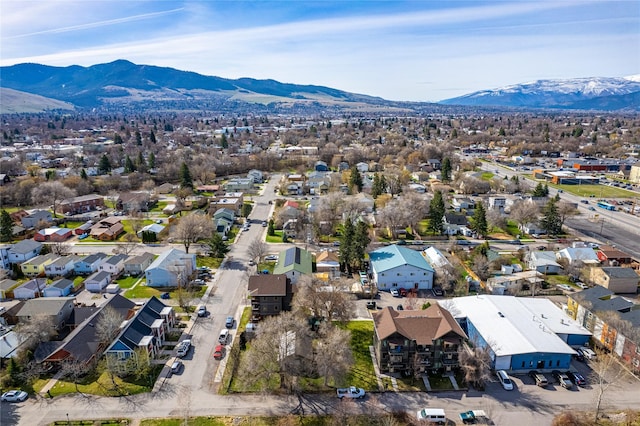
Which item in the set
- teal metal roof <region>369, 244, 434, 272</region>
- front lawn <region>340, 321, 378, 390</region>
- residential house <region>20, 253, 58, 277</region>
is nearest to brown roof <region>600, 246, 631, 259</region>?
teal metal roof <region>369, 244, 434, 272</region>

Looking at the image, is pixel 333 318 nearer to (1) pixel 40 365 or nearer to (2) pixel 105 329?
(2) pixel 105 329

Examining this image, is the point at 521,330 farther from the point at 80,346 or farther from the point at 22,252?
the point at 22,252

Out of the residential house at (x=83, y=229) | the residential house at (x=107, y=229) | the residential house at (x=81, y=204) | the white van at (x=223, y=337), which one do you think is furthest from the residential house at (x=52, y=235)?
the white van at (x=223, y=337)

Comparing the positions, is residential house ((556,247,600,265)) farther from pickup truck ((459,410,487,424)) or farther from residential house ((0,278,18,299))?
residential house ((0,278,18,299))

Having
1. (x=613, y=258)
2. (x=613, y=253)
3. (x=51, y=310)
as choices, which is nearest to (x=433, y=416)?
(x=51, y=310)

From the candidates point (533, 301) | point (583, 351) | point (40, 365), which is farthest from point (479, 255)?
point (40, 365)

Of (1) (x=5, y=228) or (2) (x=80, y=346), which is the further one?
(1) (x=5, y=228)

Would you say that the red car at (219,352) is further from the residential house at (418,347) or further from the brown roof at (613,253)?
the brown roof at (613,253)
